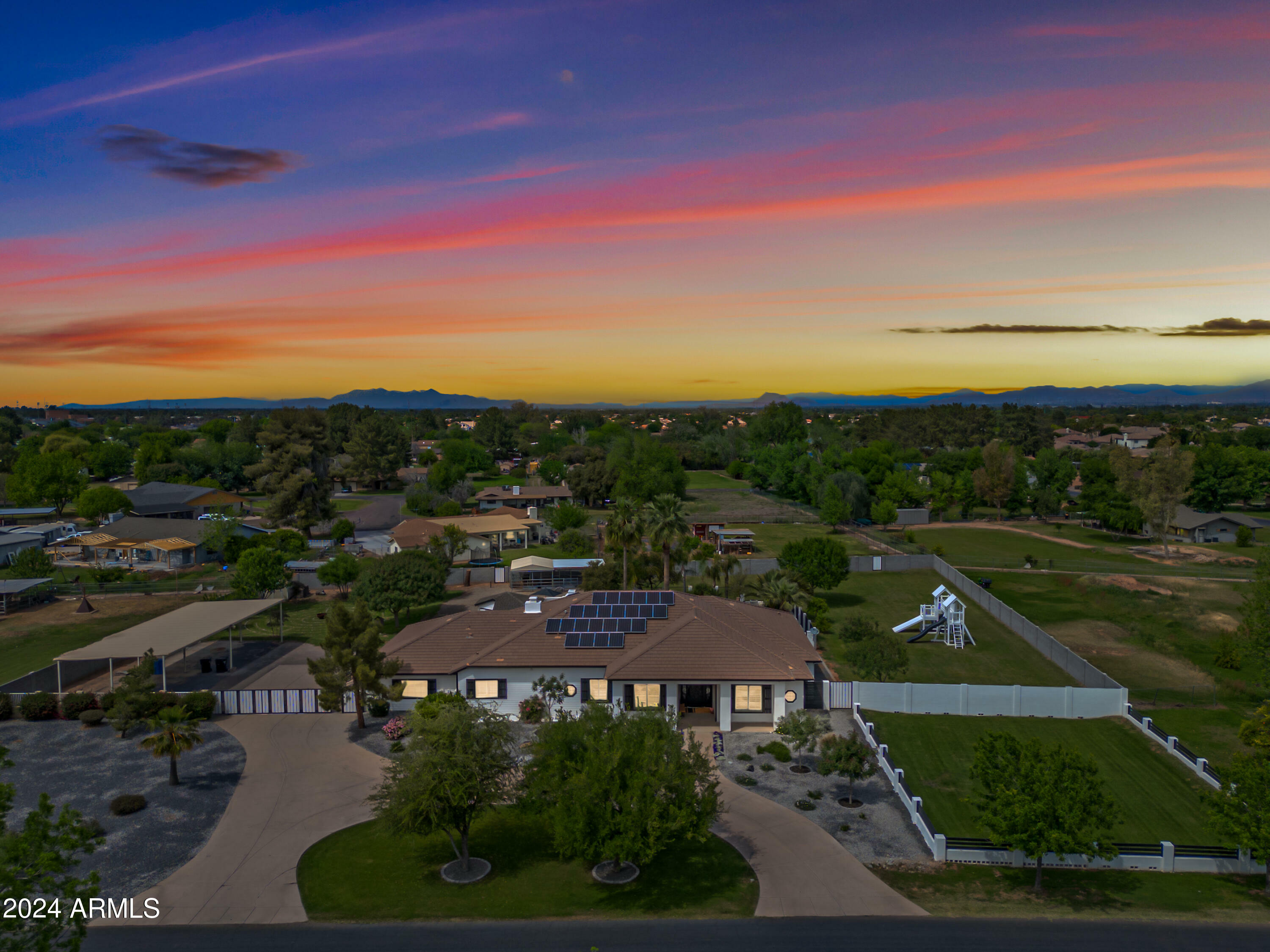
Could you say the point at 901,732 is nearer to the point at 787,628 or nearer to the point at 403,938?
the point at 787,628

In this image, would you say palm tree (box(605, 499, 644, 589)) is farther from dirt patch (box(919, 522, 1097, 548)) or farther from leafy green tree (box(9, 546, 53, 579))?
dirt patch (box(919, 522, 1097, 548))

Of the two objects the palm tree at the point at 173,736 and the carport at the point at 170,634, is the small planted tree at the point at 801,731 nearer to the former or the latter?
the palm tree at the point at 173,736

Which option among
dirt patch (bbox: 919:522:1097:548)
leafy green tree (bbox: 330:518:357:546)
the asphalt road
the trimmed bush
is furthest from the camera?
dirt patch (bbox: 919:522:1097:548)

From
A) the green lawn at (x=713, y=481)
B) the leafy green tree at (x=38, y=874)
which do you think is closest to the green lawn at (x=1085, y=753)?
the leafy green tree at (x=38, y=874)

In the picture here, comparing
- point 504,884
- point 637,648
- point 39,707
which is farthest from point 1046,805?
point 39,707

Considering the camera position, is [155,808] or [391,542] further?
[391,542]

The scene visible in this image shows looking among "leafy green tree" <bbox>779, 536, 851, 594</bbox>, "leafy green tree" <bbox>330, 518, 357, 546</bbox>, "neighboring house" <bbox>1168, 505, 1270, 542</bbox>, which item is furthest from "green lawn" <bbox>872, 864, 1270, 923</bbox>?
"neighboring house" <bbox>1168, 505, 1270, 542</bbox>

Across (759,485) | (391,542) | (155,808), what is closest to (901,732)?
(155,808)

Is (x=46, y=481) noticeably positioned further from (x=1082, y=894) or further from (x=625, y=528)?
(x=1082, y=894)
